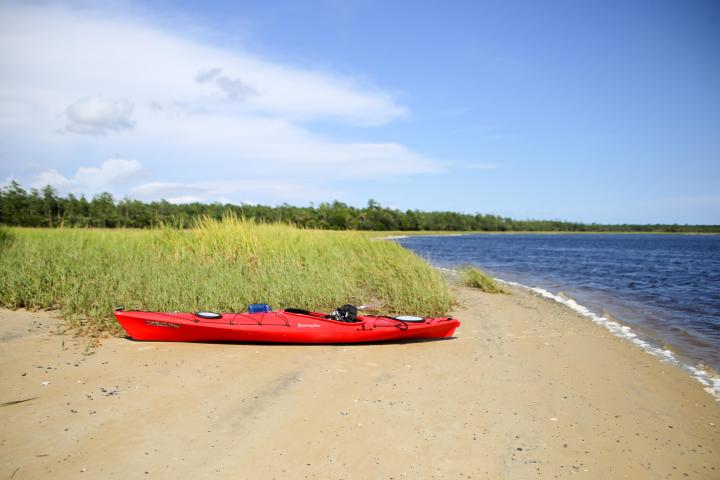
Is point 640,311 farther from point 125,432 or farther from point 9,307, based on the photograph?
point 9,307

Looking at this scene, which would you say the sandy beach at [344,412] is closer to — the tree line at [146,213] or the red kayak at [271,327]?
the red kayak at [271,327]

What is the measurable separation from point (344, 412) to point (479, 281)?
9.30 metres

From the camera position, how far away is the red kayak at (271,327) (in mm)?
6984

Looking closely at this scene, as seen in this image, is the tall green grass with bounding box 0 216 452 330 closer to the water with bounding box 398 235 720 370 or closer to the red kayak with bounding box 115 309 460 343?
the red kayak with bounding box 115 309 460 343

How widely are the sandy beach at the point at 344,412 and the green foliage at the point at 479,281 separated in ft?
18.3

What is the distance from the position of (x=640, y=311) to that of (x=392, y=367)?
8200 mm

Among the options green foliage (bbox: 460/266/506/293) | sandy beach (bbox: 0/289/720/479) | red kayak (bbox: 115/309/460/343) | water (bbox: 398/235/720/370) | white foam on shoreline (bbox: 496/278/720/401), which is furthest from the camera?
green foliage (bbox: 460/266/506/293)

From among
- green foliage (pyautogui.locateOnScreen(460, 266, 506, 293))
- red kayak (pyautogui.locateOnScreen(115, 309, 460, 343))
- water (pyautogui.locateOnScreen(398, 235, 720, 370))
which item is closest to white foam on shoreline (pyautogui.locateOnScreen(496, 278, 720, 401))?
water (pyautogui.locateOnScreen(398, 235, 720, 370))

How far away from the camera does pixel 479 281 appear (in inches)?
526

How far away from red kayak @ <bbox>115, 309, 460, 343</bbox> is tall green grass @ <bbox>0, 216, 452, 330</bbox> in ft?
3.31

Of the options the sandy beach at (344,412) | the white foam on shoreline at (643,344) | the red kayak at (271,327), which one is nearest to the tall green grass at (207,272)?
the red kayak at (271,327)

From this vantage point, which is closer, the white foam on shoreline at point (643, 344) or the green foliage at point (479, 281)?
the white foam on shoreline at point (643, 344)

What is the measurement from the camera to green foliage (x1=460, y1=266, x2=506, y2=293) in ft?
43.0

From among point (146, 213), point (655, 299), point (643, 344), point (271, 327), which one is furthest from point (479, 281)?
point (146, 213)
